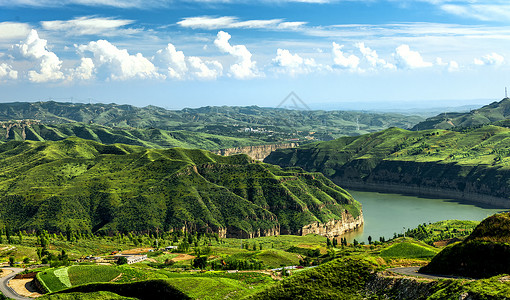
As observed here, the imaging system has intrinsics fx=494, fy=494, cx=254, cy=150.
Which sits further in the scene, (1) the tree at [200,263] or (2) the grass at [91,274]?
(1) the tree at [200,263]

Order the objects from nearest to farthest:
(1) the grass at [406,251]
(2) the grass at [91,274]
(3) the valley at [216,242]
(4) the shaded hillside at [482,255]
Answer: (4) the shaded hillside at [482,255], (3) the valley at [216,242], (2) the grass at [91,274], (1) the grass at [406,251]


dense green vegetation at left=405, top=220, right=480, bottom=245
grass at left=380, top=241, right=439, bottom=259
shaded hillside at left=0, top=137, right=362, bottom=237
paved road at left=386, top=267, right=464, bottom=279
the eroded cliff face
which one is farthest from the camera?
the eroded cliff face

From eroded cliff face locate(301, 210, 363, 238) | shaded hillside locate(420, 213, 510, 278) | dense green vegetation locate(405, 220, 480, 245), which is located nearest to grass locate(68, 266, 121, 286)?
shaded hillside locate(420, 213, 510, 278)

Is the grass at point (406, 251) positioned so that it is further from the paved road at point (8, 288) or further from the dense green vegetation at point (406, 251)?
the paved road at point (8, 288)

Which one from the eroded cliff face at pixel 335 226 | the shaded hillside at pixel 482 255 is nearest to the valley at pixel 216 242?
the shaded hillside at pixel 482 255

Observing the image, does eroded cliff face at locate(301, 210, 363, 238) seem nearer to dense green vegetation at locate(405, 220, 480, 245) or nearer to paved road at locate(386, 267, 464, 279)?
dense green vegetation at locate(405, 220, 480, 245)

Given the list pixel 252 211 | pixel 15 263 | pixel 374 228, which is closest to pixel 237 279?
pixel 15 263
